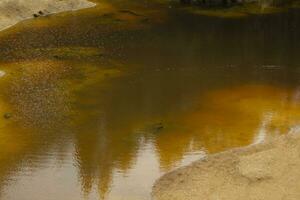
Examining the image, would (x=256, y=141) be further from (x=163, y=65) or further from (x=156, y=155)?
(x=163, y=65)

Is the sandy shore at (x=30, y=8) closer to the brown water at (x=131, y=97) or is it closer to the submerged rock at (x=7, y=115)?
the brown water at (x=131, y=97)

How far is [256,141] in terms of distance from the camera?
1409 inches

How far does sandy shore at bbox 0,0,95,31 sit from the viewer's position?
218ft

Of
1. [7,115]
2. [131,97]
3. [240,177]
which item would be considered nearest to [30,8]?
[131,97]

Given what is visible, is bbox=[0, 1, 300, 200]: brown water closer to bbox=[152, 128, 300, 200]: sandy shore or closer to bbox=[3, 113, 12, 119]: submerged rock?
bbox=[3, 113, 12, 119]: submerged rock

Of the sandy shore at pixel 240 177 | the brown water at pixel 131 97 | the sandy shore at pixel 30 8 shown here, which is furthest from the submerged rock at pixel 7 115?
the sandy shore at pixel 30 8

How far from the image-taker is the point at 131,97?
44031 millimetres

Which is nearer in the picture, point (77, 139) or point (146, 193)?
point (146, 193)

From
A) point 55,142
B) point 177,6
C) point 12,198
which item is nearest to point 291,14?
point 177,6

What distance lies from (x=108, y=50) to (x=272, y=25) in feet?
65.6

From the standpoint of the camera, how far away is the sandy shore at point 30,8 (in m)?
66.6

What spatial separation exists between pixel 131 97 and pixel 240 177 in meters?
16.4

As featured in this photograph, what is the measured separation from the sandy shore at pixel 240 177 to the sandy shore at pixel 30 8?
39.1m

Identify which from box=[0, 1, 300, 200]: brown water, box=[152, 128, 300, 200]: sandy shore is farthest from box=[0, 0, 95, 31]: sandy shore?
box=[152, 128, 300, 200]: sandy shore
